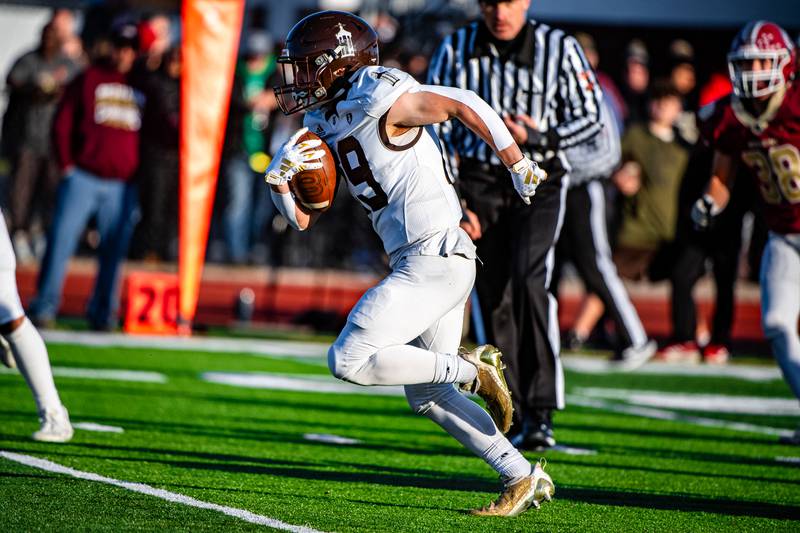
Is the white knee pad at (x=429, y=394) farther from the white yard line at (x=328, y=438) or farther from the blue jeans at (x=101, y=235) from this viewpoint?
the blue jeans at (x=101, y=235)

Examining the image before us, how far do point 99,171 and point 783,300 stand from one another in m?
5.94

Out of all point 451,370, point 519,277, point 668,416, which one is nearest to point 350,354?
point 451,370

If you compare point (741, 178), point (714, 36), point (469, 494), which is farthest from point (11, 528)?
point (714, 36)

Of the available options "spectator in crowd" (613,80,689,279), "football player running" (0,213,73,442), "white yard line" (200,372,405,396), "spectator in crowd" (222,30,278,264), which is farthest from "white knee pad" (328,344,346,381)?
"spectator in crowd" (222,30,278,264)

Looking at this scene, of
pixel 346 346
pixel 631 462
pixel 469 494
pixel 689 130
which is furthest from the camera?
pixel 689 130

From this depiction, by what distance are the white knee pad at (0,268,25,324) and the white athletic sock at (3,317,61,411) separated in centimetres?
6

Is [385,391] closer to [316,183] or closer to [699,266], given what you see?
[699,266]

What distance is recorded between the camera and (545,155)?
6121mm

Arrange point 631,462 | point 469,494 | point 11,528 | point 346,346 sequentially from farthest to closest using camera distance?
1. point 631,462
2. point 469,494
3. point 346,346
4. point 11,528

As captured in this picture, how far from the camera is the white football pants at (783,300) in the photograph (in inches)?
227

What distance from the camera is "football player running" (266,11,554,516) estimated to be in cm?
441

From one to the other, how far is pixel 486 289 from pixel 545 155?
0.68 metres

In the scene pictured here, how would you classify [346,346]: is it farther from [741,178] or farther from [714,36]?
[714,36]

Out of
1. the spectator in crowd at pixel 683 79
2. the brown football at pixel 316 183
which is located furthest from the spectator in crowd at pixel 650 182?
the brown football at pixel 316 183
